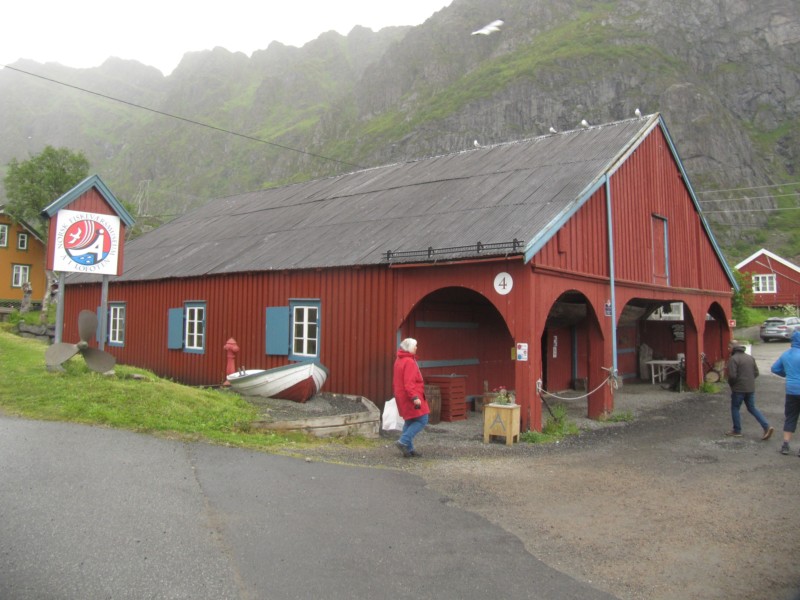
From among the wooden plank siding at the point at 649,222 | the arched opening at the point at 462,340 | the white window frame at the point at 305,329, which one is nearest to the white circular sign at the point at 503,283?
the arched opening at the point at 462,340

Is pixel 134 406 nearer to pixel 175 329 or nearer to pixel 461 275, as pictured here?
pixel 461 275

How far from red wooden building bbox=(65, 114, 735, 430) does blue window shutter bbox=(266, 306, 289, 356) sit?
0.05 m

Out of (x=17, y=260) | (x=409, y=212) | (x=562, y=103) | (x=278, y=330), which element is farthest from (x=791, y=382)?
(x=562, y=103)

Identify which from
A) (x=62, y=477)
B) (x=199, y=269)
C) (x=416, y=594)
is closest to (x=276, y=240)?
(x=199, y=269)

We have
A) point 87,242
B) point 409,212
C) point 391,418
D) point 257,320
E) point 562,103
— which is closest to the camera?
point 391,418

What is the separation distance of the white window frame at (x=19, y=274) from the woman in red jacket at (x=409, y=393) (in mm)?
44209

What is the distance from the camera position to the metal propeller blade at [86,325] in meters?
11.9

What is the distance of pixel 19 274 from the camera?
45062mm

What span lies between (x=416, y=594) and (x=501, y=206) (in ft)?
33.8

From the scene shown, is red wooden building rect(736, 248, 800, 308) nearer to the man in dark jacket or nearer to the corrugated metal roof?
the corrugated metal roof

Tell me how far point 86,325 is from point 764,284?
56.1m

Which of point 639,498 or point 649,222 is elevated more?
point 649,222

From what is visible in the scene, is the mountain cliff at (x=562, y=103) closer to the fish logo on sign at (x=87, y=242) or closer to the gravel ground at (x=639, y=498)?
the fish logo on sign at (x=87, y=242)

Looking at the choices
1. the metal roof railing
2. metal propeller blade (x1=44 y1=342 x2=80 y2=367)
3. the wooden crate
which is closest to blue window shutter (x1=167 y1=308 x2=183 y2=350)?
metal propeller blade (x1=44 y1=342 x2=80 y2=367)
